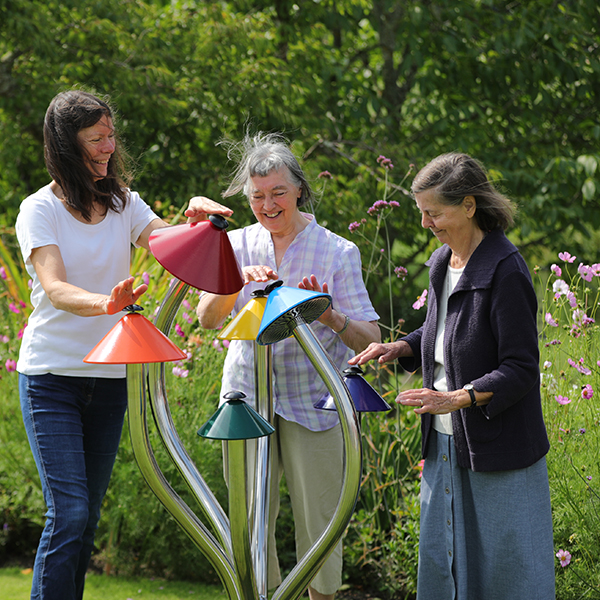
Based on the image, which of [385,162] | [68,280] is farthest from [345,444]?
[385,162]

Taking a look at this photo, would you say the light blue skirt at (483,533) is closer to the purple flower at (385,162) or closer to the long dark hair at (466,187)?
the long dark hair at (466,187)

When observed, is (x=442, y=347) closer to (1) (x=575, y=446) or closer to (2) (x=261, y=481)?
(2) (x=261, y=481)

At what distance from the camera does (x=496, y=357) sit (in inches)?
80.0

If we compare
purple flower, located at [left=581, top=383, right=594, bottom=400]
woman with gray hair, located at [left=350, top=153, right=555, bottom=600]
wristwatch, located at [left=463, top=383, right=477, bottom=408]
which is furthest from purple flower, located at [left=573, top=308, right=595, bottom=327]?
wristwatch, located at [left=463, top=383, right=477, bottom=408]

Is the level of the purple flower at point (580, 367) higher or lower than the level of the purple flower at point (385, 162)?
lower

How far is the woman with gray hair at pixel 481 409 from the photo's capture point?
1.96m

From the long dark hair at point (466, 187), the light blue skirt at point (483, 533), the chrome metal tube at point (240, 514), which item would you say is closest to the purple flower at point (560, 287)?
the long dark hair at point (466, 187)

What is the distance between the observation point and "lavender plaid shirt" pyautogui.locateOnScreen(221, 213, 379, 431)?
2.46 meters

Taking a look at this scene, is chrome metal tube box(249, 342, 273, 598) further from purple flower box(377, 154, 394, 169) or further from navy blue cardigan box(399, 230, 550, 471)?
purple flower box(377, 154, 394, 169)

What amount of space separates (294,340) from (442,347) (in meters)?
0.55

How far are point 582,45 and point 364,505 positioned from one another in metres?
5.41

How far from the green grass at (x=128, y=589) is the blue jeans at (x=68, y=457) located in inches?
37.2

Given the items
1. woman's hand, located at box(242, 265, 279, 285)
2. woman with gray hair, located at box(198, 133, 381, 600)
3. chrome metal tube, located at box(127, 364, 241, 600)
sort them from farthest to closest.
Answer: woman with gray hair, located at box(198, 133, 381, 600), woman's hand, located at box(242, 265, 279, 285), chrome metal tube, located at box(127, 364, 241, 600)

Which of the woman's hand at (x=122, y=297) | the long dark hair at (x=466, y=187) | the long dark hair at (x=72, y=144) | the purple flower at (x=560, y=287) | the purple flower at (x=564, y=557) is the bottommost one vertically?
the purple flower at (x=564, y=557)
